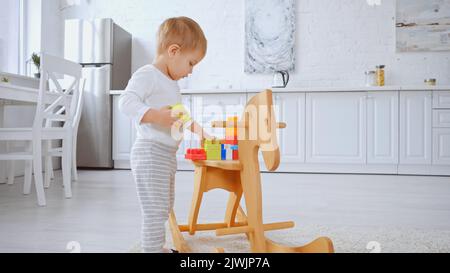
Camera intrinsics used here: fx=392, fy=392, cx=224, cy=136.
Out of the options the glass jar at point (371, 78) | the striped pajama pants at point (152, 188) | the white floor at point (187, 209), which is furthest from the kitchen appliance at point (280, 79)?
the striped pajama pants at point (152, 188)

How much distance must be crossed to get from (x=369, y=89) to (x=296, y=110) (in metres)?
0.70

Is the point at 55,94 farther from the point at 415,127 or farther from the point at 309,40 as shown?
the point at 415,127

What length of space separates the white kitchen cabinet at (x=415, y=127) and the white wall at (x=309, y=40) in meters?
0.56

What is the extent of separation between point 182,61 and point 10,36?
344cm

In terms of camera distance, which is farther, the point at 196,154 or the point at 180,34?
the point at 196,154

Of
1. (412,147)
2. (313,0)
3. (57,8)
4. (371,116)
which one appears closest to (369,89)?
(371,116)

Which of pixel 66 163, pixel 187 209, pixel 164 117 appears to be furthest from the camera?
pixel 66 163

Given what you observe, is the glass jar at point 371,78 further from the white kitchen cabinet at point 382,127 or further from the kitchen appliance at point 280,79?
the kitchen appliance at point 280,79

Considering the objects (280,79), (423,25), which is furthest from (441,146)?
(280,79)

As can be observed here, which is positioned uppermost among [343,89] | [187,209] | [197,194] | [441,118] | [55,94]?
[343,89]

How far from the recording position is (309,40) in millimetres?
4324

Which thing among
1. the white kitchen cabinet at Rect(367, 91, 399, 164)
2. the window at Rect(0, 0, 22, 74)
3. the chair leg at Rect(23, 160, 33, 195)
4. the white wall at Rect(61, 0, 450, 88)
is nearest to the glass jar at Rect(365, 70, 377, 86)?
the white wall at Rect(61, 0, 450, 88)

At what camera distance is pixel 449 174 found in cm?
362
